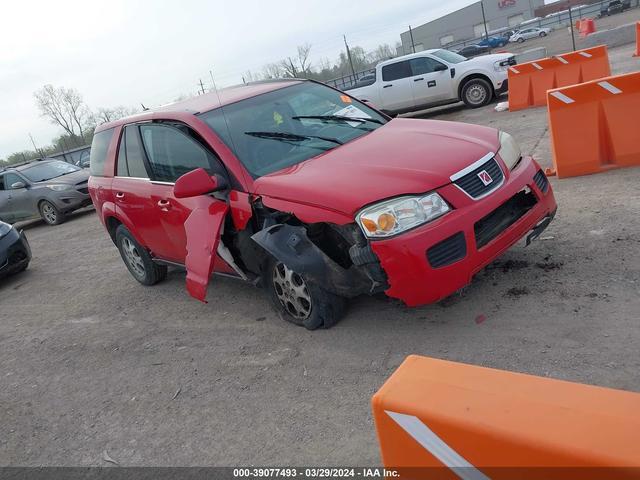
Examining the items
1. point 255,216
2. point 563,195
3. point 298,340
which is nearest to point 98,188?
point 255,216

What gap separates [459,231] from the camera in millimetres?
3455

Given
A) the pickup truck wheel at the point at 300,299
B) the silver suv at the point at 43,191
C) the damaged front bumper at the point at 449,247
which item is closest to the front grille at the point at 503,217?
the damaged front bumper at the point at 449,247

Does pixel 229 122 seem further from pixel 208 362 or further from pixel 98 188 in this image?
pixel 98 188

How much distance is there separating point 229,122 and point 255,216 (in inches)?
36.0

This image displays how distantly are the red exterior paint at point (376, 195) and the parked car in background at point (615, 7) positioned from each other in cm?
5025

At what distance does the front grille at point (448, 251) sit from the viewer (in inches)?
134

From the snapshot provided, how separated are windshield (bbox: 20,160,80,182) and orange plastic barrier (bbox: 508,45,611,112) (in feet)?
35.5

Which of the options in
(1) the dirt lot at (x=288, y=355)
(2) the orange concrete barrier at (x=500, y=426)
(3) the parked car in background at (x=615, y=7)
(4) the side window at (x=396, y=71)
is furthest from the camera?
(3) the parked car in background at (x=615, y=7)

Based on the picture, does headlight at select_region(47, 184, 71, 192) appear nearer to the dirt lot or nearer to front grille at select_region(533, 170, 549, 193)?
the dirt lot

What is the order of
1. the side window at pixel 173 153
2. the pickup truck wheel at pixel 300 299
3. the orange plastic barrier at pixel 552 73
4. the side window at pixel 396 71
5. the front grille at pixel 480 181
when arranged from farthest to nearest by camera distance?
the side window at pixel 396 71 < the orange plastic barrier at pixel 552 73 < the side window at pixel 173 153 < the pickup truck wheel at pixel 300 299 < the front grille at pixel 480 181

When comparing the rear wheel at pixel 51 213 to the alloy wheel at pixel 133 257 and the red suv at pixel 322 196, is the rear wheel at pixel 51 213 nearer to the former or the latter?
the alloy wheel at pixel 133 257

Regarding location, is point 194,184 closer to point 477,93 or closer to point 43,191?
point 43,191

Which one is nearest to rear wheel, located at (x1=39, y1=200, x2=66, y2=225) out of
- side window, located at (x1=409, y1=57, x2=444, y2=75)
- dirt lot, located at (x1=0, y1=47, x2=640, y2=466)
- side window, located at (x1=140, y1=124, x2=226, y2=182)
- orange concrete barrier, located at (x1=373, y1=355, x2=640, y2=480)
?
dirt lot, located at (x1=0, y1=47, x2=640, y2=466)

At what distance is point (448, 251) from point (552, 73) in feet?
32.8
